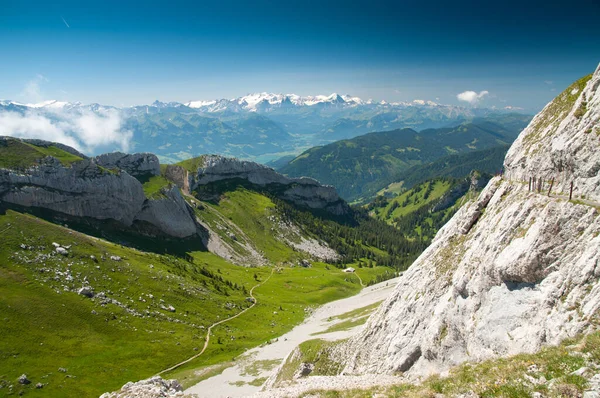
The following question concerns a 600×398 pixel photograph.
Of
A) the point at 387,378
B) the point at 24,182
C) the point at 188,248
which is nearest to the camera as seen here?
the point at 387,378


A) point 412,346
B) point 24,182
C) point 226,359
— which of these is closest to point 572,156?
point 412,346

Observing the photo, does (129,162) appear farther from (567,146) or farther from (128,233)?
(567,146)

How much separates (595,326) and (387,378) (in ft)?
54.7

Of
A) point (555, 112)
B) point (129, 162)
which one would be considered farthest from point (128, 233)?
point (555, 112)

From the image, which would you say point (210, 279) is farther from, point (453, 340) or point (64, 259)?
point (453, 340)

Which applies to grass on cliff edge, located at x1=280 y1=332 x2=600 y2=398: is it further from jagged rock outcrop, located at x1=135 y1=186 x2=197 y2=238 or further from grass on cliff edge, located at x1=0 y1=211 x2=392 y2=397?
jagged rock outcrop, located at x1=135 y1=186 x2=197 y2=238

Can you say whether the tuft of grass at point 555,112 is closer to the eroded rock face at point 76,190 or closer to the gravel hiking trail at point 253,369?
the gravel hiking trail at point 253,369

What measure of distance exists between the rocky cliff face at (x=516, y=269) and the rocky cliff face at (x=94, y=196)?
5135 inches

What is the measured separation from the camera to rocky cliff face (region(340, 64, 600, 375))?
72.1 ft

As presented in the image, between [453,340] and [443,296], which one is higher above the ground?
[443,296]

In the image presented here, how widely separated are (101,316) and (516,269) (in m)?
87.9

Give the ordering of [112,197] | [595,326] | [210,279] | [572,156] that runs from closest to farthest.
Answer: [595,326] < [572,156] < [210,279] < [112,197]

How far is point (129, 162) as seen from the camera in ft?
634

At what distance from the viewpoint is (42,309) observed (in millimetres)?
73625
